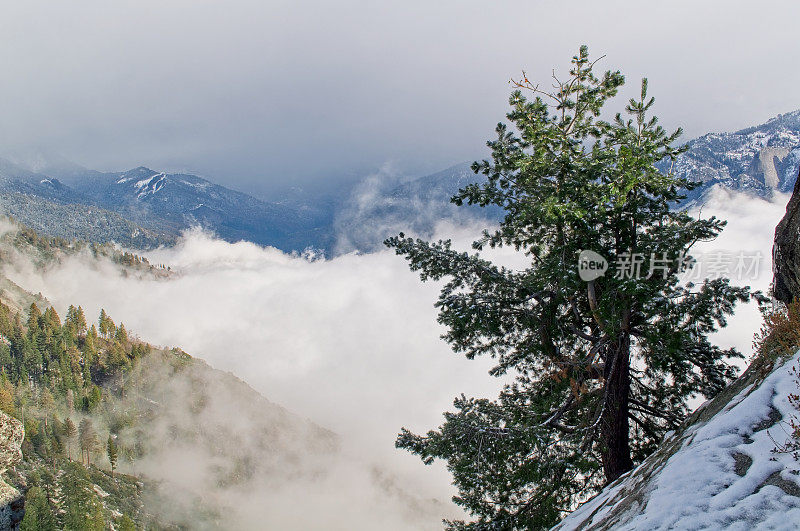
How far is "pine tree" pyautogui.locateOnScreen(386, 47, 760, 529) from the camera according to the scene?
10336 mm

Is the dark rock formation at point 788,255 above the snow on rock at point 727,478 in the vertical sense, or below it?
above

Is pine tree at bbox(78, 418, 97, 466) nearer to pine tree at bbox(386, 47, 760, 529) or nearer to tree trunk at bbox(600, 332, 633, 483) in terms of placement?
pine tree at bbox(386, 47, 760, 529)

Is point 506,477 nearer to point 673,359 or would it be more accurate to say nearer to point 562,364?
point 562,364

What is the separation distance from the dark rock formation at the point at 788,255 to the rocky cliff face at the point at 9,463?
85.7 metres

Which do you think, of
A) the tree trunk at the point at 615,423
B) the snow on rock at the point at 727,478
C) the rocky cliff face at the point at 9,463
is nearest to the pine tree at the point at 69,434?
the rocky cliff face at the point at 9,463

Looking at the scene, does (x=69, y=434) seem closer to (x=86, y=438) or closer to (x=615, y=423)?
(x=86, y=438)

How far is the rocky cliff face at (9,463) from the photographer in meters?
65.7

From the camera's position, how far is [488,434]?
10.7 m

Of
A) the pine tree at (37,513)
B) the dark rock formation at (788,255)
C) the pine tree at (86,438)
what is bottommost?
the dark rock formation at (788,255)

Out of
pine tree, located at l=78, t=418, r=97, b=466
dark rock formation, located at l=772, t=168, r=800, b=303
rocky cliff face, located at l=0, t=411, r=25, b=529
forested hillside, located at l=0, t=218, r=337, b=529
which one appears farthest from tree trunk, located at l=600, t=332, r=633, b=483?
pine tree, located at l=78, t=418, r=97, b=466

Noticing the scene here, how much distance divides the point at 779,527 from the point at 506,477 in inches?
317

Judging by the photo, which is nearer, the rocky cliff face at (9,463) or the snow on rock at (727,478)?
the snow on rock at (727,478)

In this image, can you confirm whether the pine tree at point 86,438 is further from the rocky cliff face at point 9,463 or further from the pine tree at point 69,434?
the rocky cliff face at point 9,463

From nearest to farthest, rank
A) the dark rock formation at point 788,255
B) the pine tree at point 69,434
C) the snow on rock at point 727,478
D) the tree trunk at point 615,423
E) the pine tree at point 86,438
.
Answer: the snow on rock at point 727,478
the dark rock formation at point 788,255
the tree trunk at point 615,423
the pine tree at point 69,434
the pine tree at point 86,438
